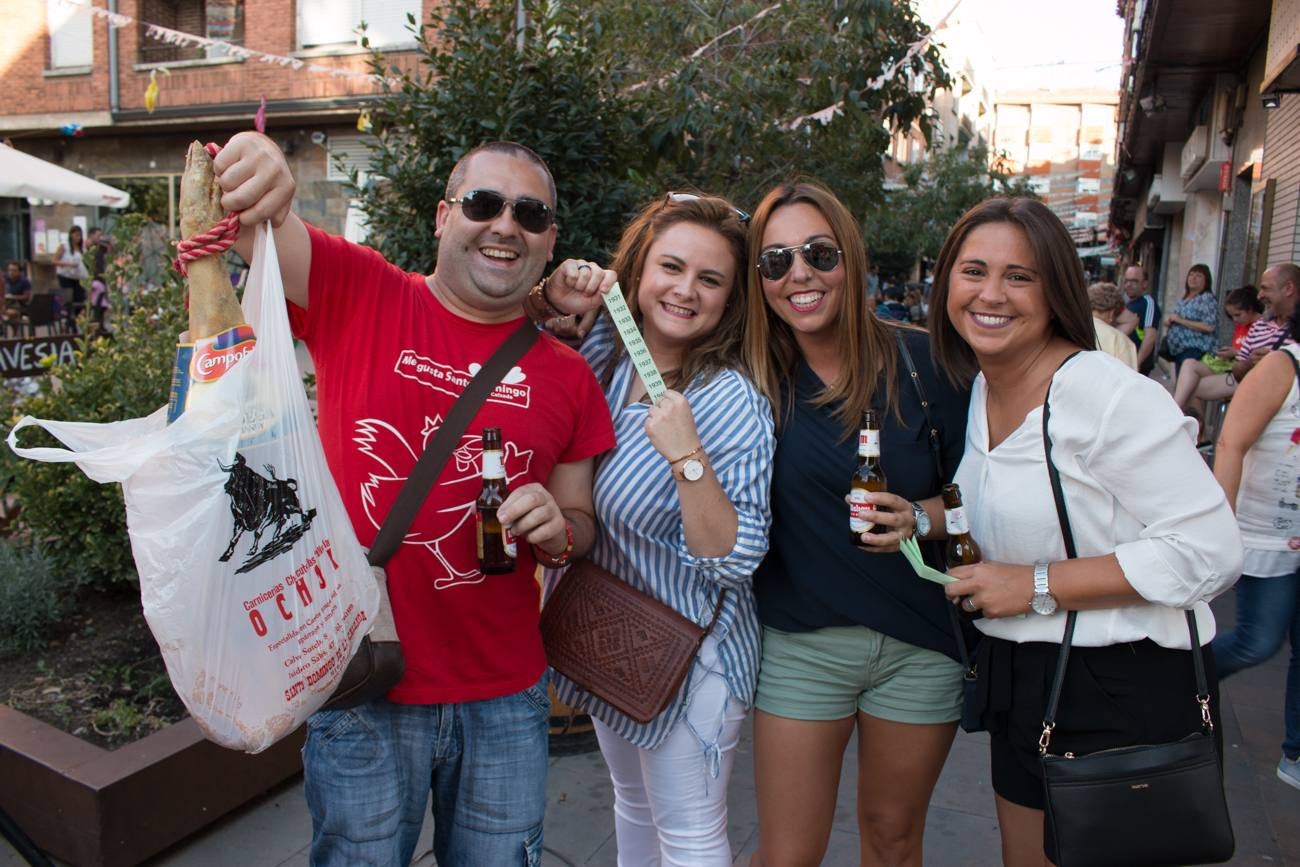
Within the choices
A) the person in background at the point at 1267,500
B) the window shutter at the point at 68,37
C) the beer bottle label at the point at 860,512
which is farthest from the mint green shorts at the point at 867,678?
the window shutter at the point at 68,37

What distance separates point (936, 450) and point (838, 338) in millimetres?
390

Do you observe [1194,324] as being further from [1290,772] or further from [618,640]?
[618,640]

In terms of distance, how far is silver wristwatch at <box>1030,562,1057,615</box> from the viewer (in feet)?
6.89

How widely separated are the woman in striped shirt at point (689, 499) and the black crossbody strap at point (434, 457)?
365mm

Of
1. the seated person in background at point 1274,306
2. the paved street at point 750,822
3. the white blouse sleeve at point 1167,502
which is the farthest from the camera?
the seated person in background at point 1274,306

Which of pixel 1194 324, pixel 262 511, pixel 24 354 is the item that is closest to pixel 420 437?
pixel 262 511

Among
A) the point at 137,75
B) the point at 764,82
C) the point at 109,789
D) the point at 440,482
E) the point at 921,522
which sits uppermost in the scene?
the point at 137,75

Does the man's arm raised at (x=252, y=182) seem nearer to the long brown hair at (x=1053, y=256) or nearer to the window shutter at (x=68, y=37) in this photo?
the long brown hair at (x=1053, y=256)

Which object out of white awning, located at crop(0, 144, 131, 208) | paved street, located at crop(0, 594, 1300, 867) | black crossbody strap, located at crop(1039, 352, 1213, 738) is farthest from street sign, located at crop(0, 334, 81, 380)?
black crossbody strap, located at crop(1039, 352, 1213, 738)

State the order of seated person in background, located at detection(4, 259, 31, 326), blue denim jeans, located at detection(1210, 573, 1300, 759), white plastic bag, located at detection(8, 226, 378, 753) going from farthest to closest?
seated person in background, located at detection(4, 259, 31, 326)
blue denim jeans, located at detection(1210, 573, 1300, 759)
white plastic bag, located at detection(8, 226, 378, 753)

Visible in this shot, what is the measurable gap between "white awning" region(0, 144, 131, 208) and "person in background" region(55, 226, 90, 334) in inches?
235

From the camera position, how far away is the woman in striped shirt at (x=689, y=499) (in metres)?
2.27

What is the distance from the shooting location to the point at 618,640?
2412 millimetres

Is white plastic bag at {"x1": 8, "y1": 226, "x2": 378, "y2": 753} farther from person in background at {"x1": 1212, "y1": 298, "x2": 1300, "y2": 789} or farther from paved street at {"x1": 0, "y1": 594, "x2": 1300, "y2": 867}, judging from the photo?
person in background at {"x1": 1212, "y1": 298, "x2": 1300, "y2": 789}
